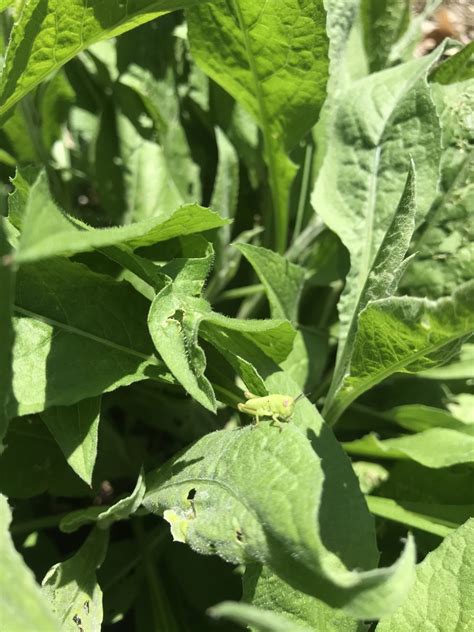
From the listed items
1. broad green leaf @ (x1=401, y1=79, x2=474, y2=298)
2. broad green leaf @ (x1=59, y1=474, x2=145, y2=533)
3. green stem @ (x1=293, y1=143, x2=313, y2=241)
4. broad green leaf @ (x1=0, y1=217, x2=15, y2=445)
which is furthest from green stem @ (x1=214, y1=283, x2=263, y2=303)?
broad green leaf @ (x1=0, y1=217, x2=15, y2=445)

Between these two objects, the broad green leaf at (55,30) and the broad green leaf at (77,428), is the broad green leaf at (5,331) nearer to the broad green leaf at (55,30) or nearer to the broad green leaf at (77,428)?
the broad green leaf at (77,428)

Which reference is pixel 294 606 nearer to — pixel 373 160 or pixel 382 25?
pixel 373 160

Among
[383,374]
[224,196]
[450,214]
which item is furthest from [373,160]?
[383,374]

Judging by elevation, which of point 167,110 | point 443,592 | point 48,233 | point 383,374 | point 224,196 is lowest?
point 443,592

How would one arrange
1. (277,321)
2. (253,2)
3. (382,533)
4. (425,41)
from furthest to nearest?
(425,41)
(382,533)
(253,2)
(277,321)

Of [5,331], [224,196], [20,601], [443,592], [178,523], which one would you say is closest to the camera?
[20,601]

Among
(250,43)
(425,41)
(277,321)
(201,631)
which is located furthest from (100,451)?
(425,41)

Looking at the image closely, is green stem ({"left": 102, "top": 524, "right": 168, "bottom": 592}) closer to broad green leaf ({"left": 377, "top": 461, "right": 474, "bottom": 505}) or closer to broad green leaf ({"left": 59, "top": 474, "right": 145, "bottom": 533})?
broad green leaf ({"left": 59, "top": 474, "right": 145, "bottom": 533})

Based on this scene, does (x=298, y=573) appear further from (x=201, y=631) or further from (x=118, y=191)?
(x=118, y=191)

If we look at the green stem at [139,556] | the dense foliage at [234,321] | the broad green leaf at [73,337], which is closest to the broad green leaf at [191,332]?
the dense foliage at [234,321]
